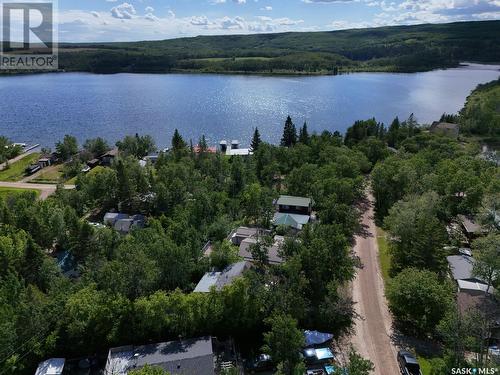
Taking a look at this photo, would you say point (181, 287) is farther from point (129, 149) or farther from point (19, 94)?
point (19, 94)

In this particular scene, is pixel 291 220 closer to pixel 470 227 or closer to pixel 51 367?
pixel 470 227

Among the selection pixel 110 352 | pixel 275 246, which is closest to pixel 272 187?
pixel 275 246

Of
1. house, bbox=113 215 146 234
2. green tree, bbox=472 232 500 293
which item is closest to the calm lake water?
house, bbox=113 215 146 234

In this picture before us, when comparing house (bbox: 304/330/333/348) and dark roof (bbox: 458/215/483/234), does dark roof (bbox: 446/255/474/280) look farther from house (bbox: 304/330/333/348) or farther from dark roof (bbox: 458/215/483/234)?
house (bbox: 304/330/333/348)

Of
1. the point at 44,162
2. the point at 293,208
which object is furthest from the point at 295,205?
the point at 44,162

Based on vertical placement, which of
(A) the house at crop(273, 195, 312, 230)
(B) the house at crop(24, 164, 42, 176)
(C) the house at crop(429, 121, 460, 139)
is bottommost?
(B) the house at crop(24, 164, 42, 176)

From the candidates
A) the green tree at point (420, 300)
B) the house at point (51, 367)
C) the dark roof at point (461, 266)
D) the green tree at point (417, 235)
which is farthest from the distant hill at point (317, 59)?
the house at point (51, 367)
